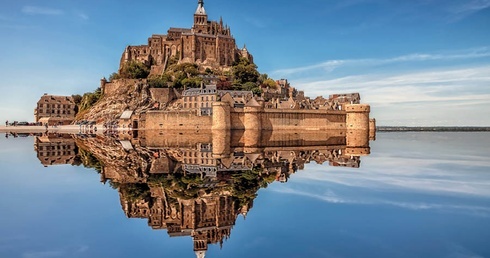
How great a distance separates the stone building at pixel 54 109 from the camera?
6631 cm

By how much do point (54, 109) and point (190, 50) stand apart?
1017 inches

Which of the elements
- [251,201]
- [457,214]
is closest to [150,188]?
[251,201]

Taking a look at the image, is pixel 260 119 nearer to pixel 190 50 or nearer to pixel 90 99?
pixel 190 50

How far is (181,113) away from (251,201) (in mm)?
32862

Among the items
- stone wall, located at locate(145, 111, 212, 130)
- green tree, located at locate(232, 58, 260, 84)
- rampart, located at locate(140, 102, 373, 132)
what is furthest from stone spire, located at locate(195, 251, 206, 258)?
green tree, located at locate(232, 58, 260, 84)

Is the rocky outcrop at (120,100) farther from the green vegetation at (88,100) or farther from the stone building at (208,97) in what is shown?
the stone building at (208,97)

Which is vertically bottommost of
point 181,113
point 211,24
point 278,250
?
point 278,250

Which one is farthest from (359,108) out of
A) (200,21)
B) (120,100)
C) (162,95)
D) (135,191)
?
(135,191)

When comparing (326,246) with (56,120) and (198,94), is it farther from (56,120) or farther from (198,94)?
(56,120)

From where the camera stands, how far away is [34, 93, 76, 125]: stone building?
66.3 m

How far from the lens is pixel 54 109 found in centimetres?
6638

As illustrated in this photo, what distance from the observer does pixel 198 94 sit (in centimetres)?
4509

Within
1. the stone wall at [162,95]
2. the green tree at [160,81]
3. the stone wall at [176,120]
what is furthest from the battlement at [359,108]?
the green tree at [160,81]

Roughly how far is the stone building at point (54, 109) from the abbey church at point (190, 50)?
1287cm
